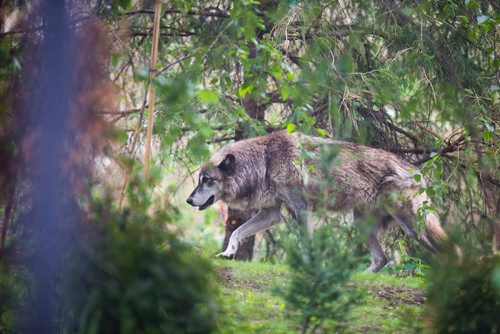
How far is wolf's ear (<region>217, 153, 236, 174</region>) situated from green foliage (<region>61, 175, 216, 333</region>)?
6.83 m

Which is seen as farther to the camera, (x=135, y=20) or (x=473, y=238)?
(x=135, y=20)

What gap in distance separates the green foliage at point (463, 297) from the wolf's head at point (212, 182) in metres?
6.69

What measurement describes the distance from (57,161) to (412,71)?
6949mm

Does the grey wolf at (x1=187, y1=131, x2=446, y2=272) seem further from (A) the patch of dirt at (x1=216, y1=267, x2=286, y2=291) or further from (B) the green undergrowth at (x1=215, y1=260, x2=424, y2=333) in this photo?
(A) the patch of dirt at (x1=216, y1=267, x2=286, y2=291)

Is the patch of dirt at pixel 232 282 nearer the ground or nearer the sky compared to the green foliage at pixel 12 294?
nearer the sky

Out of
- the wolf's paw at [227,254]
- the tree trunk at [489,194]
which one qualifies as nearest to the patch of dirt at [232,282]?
the wolf's paw at [227,254]

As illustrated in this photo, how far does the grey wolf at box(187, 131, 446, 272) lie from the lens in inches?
408

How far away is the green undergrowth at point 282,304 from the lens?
5430 millimetres

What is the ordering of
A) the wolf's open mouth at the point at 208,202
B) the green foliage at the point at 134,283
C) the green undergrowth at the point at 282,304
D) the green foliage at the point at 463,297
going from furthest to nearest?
the wolf's open mouth at the point at 208,202 → the green undergrowth at the point at 282,304 → the green foliage at the point at 463,297 → the green foliage at the point at 134,283

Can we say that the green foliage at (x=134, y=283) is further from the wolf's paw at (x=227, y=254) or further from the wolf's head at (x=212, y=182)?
the wolf's head at (x=212, y=182)

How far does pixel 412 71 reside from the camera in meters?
10.2

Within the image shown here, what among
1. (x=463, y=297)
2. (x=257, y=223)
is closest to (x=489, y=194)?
(x=257, y=223)

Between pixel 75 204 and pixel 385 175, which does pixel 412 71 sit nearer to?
pixel 385 175

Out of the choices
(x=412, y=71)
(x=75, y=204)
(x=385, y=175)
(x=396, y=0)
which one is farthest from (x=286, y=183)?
(x=75, y=204)
